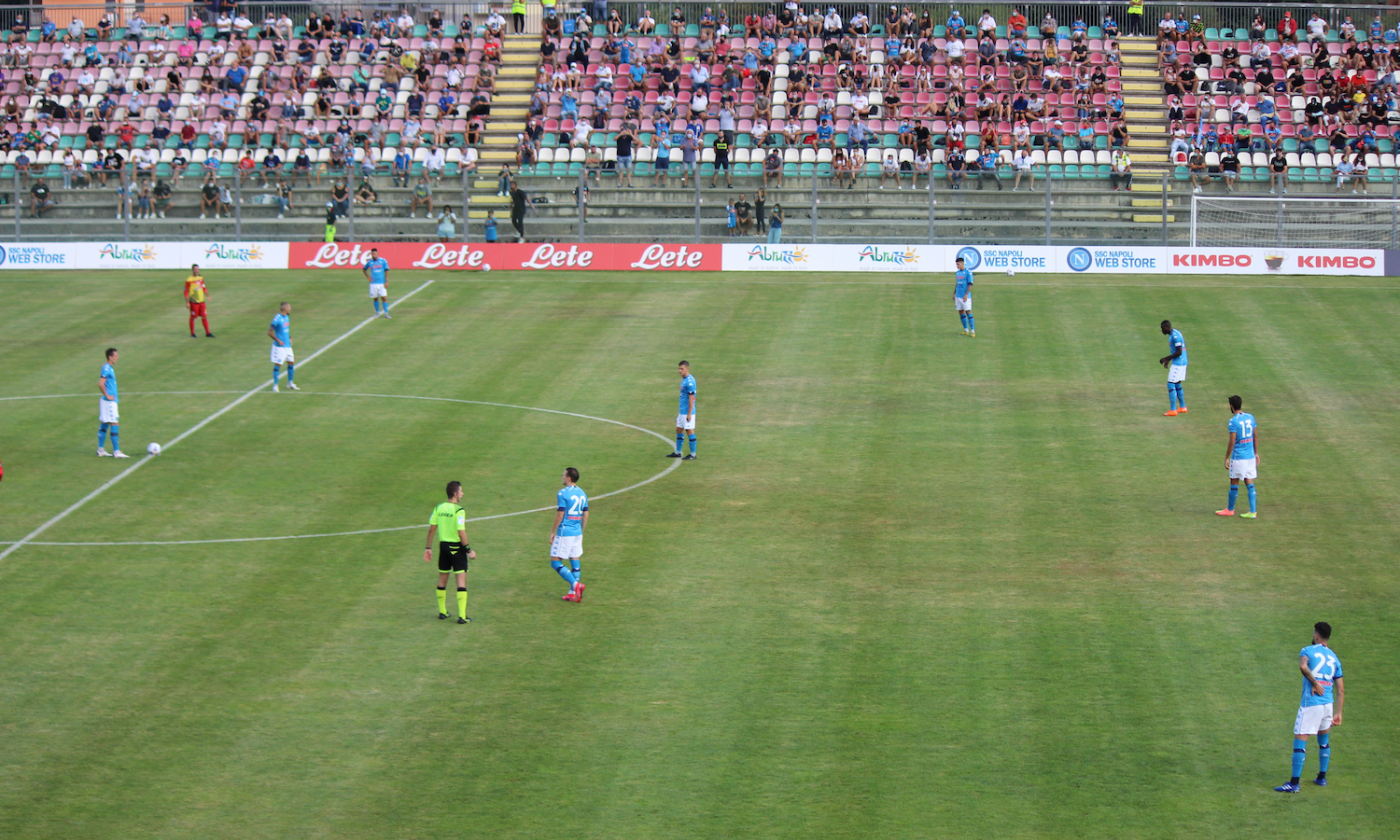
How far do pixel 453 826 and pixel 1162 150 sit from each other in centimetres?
4640

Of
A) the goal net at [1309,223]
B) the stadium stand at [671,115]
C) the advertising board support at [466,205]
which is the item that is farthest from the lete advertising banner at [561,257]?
the goal net at [1309,223]

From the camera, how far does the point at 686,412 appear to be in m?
29.6

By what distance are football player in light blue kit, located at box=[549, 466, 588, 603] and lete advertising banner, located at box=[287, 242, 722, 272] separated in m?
29.3

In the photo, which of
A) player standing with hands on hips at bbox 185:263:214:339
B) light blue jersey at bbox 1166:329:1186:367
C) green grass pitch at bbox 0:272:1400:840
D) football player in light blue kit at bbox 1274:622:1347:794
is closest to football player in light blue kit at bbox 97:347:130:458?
green grass pitch at bbox 0:272:1400:840

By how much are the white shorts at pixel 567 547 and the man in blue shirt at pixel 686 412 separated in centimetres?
750

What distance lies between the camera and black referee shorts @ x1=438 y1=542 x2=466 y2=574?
2066cm

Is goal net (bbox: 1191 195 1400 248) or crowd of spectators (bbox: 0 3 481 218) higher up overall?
crowd of spectators (bbox: 0 3 481 218)

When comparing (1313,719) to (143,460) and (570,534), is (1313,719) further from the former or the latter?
(143,460)

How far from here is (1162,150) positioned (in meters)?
55.1

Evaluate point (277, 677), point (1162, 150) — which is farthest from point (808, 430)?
point (1162, 150)

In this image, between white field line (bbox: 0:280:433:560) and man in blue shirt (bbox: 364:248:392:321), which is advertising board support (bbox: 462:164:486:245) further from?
man in blue shirt (bbox: 364:248:392:321)

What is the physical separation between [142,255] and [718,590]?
3595 cm

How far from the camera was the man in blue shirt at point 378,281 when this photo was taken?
139ft

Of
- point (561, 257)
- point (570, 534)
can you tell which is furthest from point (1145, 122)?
point (570, 534)
